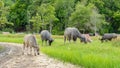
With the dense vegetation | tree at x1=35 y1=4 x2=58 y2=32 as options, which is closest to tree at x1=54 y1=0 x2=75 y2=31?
the dense vegetation

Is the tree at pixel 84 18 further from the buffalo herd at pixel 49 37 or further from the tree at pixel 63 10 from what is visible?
the buffalo herd at pixel 49 37

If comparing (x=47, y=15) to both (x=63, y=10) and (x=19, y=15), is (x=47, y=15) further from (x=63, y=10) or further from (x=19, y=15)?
(x=19, y=15)

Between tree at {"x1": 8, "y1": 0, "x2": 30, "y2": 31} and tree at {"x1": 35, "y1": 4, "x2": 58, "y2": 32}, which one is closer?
tree at {"x1": 35, "y1": 4, "x2": 58, "y2": 32}

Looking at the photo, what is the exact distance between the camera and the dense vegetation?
6975cm

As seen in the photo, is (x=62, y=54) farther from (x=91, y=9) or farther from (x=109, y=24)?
(x=109, y=24)

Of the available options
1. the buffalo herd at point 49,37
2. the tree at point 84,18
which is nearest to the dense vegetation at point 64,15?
the tree at point 84,18

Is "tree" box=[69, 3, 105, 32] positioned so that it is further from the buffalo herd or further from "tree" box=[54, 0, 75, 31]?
the buffalo herd

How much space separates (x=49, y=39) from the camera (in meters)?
27.6

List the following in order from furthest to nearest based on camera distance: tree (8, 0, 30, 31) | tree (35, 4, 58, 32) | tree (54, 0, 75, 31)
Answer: tree (8, 0, 30, 31)
tree (54, 0, 75, 31)
tree (35, 4, 58, 32)

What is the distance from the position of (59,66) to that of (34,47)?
5.24 m

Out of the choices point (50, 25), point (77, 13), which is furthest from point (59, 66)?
point (50, 25)

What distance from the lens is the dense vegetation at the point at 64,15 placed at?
229 feet

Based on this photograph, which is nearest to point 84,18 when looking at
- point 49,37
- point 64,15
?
point 64,15

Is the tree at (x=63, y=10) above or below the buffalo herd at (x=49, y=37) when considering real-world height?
below
